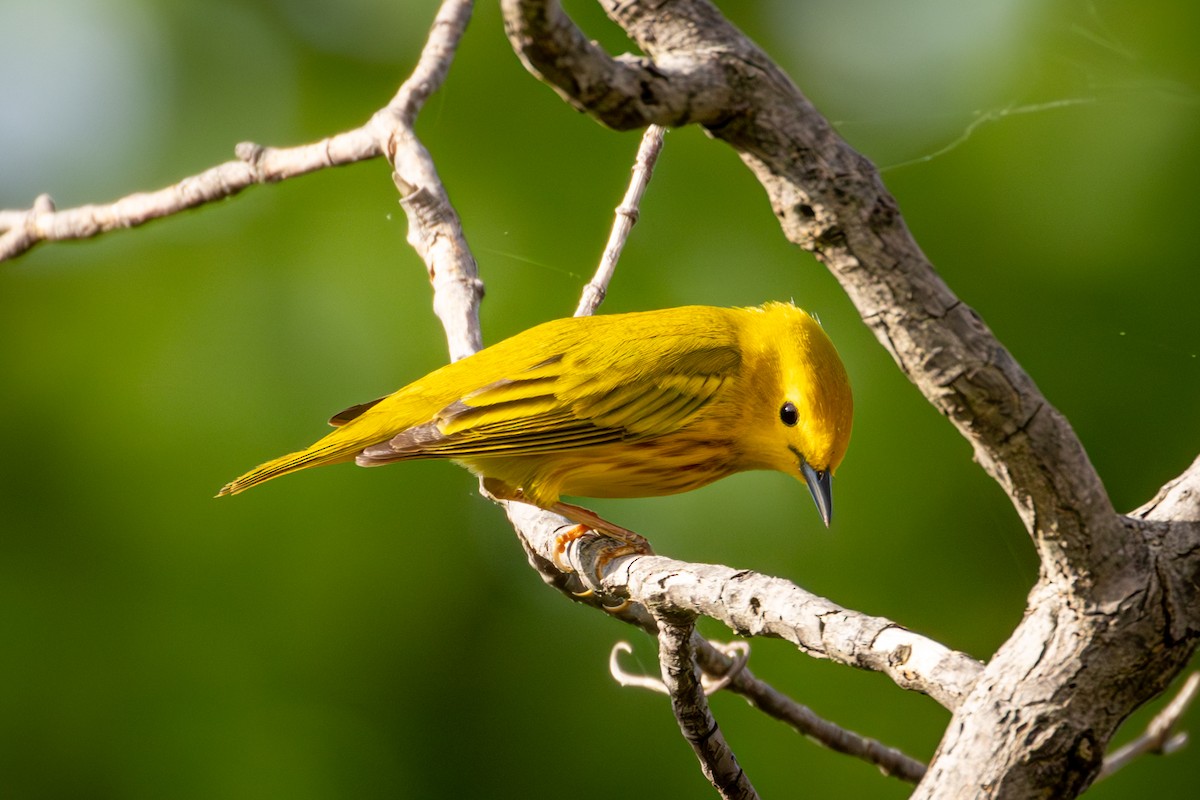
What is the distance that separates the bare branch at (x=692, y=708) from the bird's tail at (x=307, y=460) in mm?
1348

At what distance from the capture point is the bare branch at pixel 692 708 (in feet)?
7.79

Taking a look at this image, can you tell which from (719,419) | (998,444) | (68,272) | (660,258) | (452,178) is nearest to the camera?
(998,444)

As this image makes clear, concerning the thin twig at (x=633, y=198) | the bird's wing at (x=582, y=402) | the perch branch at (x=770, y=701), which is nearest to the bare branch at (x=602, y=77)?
the perch branch at (x=770, y=701)

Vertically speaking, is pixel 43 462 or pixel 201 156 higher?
pixel 201 156

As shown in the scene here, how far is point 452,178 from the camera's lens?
5445mm

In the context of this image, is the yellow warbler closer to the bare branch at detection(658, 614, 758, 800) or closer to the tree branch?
the bare branch at detection(658, 614, 758, 800)

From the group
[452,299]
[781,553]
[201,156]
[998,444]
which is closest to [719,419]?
[452,299]

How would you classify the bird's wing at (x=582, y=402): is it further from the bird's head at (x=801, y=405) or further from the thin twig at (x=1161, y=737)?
the thin twig at (x=1161, y=737)

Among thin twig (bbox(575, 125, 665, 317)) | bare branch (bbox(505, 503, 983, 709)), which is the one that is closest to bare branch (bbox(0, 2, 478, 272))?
thin twig (bbox(575, 125, 665, 317))

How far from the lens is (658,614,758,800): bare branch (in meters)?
2.37

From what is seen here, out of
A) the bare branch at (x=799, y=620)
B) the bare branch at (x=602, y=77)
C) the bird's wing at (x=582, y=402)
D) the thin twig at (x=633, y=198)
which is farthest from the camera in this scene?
the thin twig at (x=633, y=198)

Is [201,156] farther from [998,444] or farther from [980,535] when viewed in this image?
[998,444]

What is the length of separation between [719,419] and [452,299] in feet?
3.13

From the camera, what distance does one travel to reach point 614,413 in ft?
11.3
